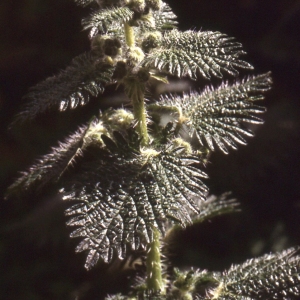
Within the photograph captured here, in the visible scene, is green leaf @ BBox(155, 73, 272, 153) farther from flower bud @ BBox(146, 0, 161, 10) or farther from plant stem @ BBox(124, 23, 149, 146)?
flower bud @ BBox(146, 0, 161, 10)

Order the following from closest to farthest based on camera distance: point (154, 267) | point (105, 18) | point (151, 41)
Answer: point (105, 18) → point (151, 41) → point (154, 267)

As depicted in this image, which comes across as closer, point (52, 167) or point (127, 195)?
point (127, 195)

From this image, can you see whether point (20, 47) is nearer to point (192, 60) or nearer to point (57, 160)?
point (57, 160)

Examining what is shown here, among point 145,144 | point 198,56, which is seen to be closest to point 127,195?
point 145,144

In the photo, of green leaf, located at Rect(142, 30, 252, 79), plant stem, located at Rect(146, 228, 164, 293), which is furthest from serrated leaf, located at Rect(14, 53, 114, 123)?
plant stem, located at Rect(146, 228, 164, 293)

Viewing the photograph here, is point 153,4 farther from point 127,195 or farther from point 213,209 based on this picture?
point 213,209

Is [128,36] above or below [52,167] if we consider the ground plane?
above

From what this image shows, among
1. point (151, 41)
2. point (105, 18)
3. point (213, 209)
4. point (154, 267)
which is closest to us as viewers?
point (105, 18)

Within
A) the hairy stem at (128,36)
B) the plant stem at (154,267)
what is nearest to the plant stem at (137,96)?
the hairy stem at (128,36)
